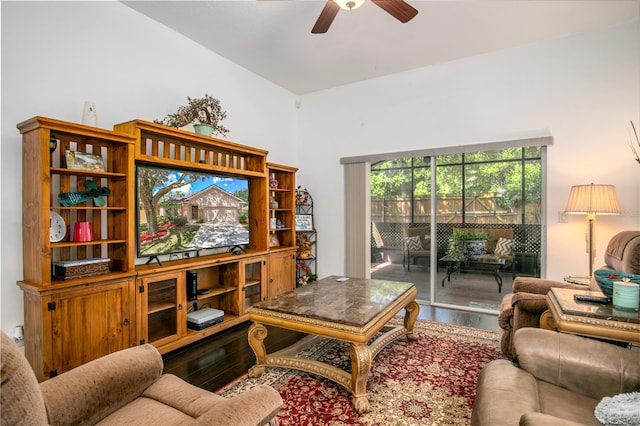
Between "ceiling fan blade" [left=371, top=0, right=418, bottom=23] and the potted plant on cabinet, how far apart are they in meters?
1.89

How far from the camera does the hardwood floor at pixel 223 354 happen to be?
7.98 ft

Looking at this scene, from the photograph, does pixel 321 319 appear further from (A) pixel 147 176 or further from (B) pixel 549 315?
(A) pixel 147 176

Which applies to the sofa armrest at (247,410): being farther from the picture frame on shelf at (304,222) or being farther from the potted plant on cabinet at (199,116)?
the picture frame on shelf at (304,222)

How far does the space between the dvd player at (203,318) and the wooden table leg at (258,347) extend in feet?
2.97

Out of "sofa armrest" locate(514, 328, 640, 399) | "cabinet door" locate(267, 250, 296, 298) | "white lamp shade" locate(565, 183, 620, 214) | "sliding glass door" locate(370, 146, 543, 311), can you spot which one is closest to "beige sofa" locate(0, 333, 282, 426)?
"sofa armrest" locate(514, 328, 640, 399)

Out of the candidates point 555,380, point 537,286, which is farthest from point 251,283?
point 555,380

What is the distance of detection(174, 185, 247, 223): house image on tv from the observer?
3.21 metres

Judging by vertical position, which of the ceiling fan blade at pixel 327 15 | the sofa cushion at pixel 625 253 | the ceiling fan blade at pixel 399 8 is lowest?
the sofa cushion at pixel 625 253

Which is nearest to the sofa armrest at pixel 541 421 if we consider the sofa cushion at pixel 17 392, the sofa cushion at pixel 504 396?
the sofa cushion at pixel 504 396

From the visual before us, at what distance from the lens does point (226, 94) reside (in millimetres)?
3947

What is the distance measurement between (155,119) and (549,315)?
3.60 metres

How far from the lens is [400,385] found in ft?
7.43

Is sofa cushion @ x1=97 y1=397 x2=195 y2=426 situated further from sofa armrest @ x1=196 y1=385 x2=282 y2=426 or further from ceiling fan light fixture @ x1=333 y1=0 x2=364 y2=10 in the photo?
ceiling fan light fixture @ x1=333 y1=0 x2=364 y2=10

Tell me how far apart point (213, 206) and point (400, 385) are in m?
2.44
